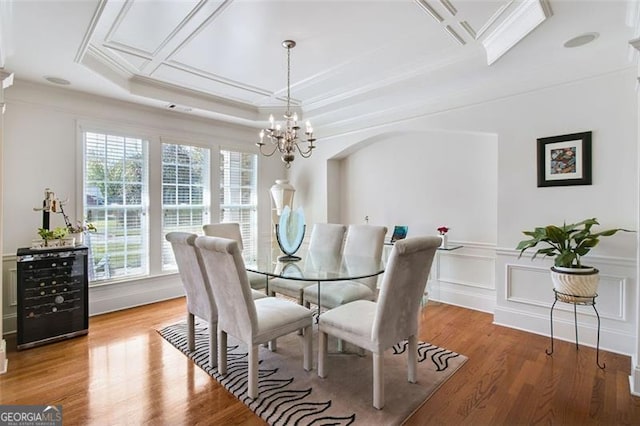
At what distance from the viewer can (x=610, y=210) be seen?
2812mm

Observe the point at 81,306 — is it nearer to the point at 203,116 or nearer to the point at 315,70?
the point at 203,116

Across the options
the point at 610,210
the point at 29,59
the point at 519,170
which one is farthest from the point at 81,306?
the point at 610,210

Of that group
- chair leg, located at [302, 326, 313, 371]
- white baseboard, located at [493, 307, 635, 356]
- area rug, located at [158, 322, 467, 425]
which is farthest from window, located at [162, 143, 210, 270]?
white baseboard, located at [493, 307, 635, 356]

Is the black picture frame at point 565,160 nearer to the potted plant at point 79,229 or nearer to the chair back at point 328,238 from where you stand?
the chair back at point 328,238

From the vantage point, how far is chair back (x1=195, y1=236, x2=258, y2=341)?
2066mm

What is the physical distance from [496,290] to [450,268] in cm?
74

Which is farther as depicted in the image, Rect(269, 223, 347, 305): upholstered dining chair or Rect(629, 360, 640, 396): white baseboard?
Rect(269, 223, 347, 305): upholstered dining chair

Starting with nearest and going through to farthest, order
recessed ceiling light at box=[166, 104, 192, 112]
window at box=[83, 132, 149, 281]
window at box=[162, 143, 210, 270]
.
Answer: window at box=[83, 132, 149, 281]
recessed ceiling light at box=[166, 104, 192, 112]
window at box=[162, 143, 210, 270]

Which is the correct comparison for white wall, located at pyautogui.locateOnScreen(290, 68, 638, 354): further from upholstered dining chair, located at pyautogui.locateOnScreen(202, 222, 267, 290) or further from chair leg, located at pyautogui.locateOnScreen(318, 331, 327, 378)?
upholstered dining chair, located at pyautogui.locateOnScreen(202, 222, 267, 290)

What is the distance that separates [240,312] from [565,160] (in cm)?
321

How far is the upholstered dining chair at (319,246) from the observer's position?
10.6 ft

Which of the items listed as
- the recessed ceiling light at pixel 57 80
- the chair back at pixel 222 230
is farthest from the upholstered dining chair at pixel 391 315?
the recessed ceiling light at pixel 57 80

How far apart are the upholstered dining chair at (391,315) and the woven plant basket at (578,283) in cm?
135

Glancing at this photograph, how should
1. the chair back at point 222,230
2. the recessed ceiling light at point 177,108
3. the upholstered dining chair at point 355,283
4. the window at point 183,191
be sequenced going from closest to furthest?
the upholstered dining chair at point 355,283
the chair back at point 222,230
the recessed ceiling light at point 177,108
the window at point 183,191
